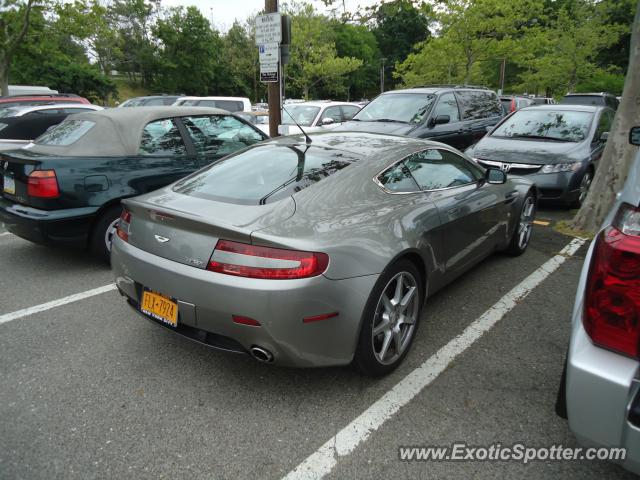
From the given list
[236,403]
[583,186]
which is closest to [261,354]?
[236,403]

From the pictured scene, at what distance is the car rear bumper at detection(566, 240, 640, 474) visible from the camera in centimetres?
163

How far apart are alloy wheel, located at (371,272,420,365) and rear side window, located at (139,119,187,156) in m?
3.27

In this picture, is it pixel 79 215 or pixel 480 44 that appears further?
pixel 480 44

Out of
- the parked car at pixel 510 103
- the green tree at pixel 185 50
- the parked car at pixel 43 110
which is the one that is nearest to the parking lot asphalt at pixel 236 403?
the parked car at pixel 43 110

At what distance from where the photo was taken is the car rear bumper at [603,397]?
163cm

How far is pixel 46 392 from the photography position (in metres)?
2.74

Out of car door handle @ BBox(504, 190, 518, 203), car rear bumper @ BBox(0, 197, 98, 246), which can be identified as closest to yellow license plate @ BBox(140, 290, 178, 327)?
car rear bumper @ BBox(0, 197, 98, 246)

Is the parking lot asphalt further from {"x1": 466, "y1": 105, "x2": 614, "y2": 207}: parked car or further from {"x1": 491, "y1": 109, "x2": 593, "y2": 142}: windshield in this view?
{"x1": 491, "y1": 109, "x2": 593, "y2": 142}: windshield

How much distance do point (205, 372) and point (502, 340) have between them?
2.05 meters

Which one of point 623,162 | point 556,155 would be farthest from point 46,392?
point 556,155

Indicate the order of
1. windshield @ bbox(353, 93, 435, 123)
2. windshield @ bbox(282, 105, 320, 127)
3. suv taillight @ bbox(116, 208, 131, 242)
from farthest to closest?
windshield @ bbox(282, 105, 320, 127)
windshield @ bbox(353, 93, 435, 123)
suv taillight @ bbox(116, 208, 131, 242)

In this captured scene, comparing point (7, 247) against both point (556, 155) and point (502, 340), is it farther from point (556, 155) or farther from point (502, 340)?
point (556, 155)

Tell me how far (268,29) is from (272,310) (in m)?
6.55

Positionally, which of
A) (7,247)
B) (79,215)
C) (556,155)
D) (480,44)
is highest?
(480,44)
